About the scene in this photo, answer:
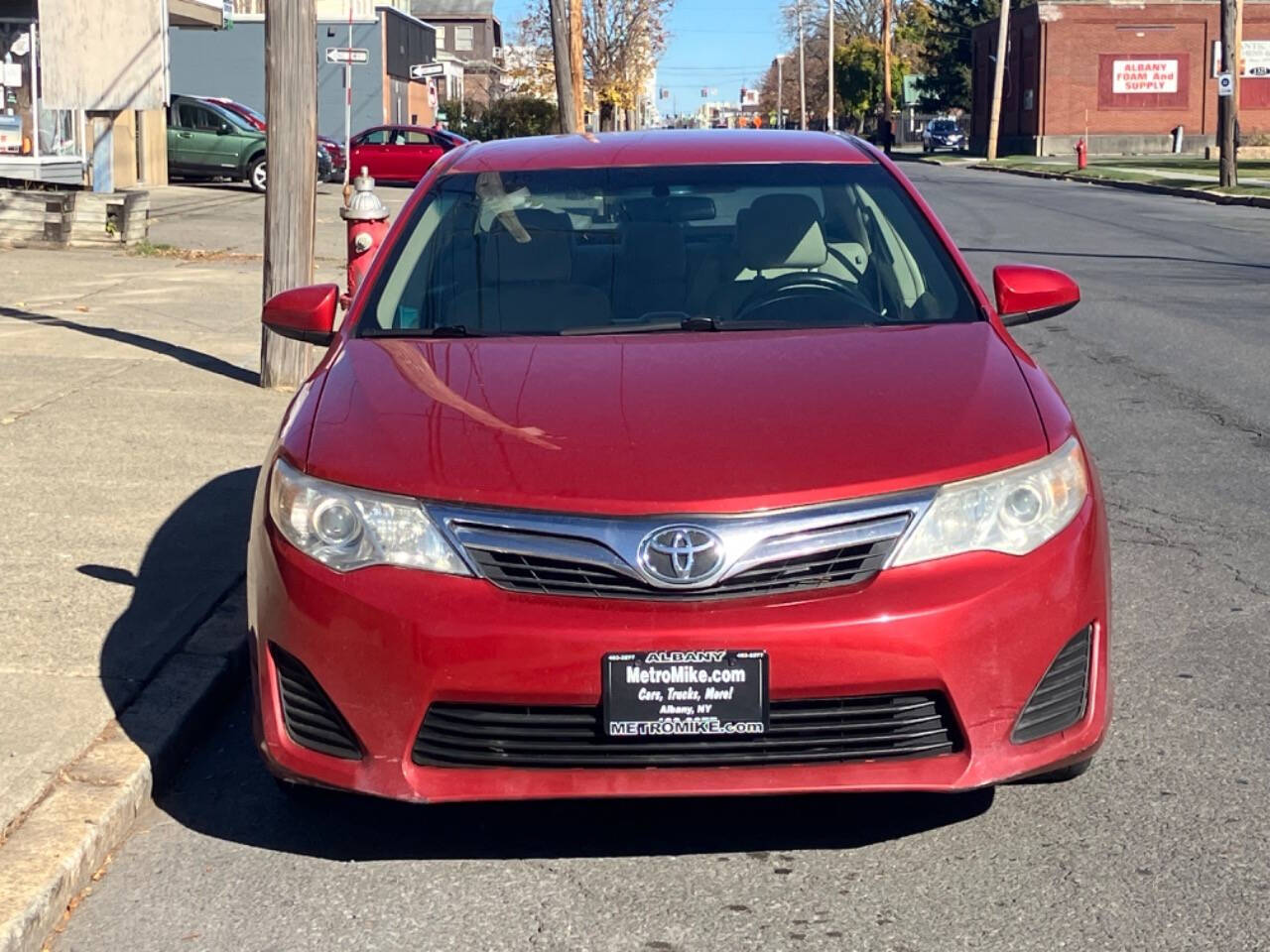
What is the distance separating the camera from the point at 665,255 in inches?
198

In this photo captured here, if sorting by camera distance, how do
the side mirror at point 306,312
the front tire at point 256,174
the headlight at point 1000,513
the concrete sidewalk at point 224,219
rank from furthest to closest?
the front tire at point 256,174
the concrete sidewalk at point 224,219
the side mirror at point 306,312
the headlight at point 1000,513

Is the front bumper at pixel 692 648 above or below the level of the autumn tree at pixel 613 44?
below

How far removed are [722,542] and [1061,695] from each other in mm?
835

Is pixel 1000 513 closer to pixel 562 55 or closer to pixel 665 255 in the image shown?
pixel 665 255

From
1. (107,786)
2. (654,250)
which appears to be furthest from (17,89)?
(107,786)

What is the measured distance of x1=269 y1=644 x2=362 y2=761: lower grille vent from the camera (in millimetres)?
3668

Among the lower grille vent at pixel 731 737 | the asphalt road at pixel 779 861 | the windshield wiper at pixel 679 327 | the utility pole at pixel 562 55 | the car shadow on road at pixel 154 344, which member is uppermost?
the utility pole at pixel 562 55

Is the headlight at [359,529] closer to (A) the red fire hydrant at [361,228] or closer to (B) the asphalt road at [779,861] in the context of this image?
(B) the asphalt road at [779,861]

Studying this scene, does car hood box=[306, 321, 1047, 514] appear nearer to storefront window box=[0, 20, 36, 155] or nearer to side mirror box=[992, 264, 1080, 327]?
side mirror box=[992, 264, 1080, 327]

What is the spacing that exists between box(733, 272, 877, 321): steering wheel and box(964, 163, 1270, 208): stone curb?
2777 cm

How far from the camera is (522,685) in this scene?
3.48 metres

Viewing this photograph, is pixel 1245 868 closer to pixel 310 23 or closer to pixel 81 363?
pixel 310 23

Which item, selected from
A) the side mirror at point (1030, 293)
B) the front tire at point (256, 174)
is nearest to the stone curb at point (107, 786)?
the side mirror at point (1030, 293)

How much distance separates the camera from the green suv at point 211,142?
32219 millimetres
